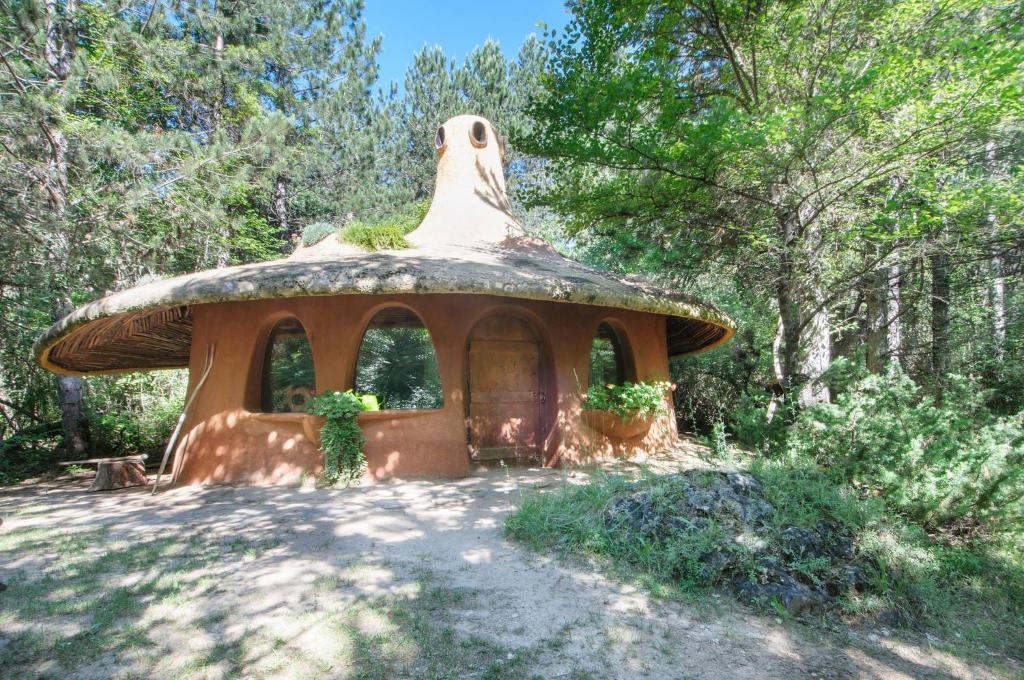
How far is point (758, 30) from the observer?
6504 mm

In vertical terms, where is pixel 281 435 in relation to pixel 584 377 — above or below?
below

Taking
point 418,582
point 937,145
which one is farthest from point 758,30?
point 418,582

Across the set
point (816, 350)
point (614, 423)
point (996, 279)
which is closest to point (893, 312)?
point (996, 279)

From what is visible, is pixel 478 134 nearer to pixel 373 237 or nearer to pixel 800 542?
pixel 373 237

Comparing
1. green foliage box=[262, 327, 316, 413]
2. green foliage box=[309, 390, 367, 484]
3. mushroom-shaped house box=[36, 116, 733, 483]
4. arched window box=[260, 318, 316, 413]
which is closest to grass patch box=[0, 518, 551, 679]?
green foliage box=[309, 390, 367, 484]

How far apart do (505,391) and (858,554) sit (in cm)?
512

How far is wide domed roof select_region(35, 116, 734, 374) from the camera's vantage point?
19.5ft

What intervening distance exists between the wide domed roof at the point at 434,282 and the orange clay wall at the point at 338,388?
629mm

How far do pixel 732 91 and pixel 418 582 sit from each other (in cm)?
816

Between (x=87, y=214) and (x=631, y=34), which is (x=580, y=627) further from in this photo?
(x=87, y=214)

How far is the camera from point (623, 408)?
7.39 meters

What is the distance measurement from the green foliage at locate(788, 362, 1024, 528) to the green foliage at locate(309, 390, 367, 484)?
16.3ft

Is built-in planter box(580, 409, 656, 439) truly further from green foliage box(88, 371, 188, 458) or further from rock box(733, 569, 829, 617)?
green foliage box(88, 371, 188, 458)

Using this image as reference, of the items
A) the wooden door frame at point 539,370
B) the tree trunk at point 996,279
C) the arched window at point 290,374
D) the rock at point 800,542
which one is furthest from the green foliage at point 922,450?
the arched window at point 290,374
